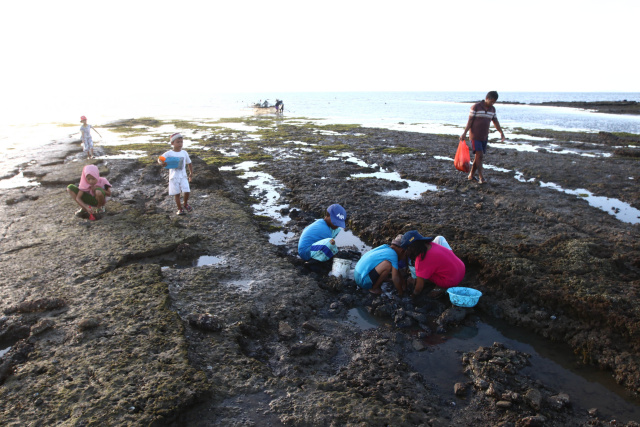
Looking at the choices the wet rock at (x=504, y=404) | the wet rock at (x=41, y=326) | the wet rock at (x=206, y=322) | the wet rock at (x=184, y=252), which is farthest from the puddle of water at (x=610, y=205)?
the wet rock at (x=41, y=326)

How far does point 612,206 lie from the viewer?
28.5 ft

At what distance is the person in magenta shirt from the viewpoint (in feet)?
16.5

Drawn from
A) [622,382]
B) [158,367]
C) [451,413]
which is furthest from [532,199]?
[158,367]

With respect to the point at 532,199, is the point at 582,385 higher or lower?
lower

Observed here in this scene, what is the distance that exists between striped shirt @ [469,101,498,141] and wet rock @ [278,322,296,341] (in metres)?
7.92

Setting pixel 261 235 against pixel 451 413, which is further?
pixel 261 235

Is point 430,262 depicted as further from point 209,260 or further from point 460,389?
point 209,260

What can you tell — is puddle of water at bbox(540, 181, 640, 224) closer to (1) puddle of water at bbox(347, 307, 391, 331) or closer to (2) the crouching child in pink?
(1) puddle of water at bbox(347, 307, 391, 331)

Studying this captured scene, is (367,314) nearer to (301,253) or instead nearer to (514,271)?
(301,253)

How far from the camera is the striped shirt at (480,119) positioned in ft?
31.4

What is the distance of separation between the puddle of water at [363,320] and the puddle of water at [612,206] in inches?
256

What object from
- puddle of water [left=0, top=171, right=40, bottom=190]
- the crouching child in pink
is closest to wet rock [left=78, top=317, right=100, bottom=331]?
the crouching child in pink

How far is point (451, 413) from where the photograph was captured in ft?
10.8

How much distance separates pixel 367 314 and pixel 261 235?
3.09m
